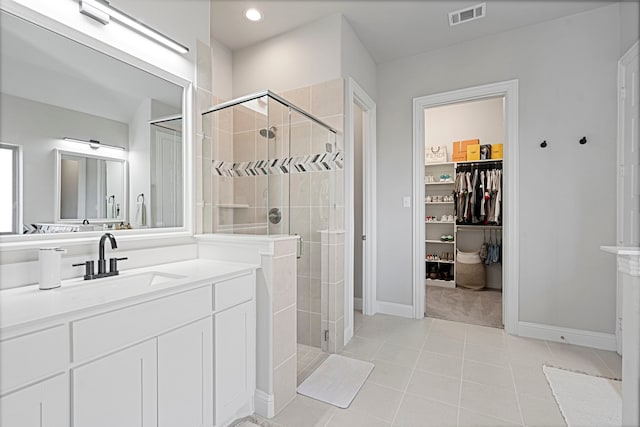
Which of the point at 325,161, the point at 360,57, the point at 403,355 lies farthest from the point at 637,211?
the point at 360,57

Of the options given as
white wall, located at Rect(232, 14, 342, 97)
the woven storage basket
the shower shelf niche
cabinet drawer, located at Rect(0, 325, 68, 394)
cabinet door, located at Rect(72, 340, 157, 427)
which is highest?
white wall, located at Rect(232, 14, 342, 97)

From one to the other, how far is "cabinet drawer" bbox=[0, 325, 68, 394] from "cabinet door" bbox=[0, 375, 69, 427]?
0.03 m

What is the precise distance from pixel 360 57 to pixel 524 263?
2567mm

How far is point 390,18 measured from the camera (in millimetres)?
2615

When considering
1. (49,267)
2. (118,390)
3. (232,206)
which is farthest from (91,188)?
(118,390)

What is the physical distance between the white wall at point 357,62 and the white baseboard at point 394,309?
93.2 inches

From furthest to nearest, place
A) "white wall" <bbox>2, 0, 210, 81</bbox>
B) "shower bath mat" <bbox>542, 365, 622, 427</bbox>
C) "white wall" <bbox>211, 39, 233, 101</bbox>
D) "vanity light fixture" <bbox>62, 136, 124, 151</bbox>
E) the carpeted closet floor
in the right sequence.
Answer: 1. the carpeted closet floor
2. "white wall" <bbox>211, 39, 233, 101</bbox>
3. "shower bath mat" <bbox>542, 365, 622, 427</bbox>
4. "vanity light fixture" <bbox>62, 136, 124, 151</bbox>
5. "white wall" <bbox>2, 0, 210, 81</bbox>

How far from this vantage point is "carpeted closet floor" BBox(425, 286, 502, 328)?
3231 millimetres

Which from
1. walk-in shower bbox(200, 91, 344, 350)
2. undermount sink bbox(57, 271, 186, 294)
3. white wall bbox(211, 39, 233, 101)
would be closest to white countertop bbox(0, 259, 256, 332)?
undermount sink bbox(57, 271, 186, 294)

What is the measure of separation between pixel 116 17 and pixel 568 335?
13.5 feet

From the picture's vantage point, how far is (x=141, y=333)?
45.1 inches

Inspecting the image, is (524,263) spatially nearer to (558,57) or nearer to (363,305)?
(363,305)

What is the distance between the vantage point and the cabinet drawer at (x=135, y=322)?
0.98m

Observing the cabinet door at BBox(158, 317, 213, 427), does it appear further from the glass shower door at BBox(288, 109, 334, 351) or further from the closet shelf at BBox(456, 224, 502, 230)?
the closet shelf at BBox(456, 224, 502, 230)
